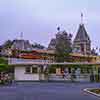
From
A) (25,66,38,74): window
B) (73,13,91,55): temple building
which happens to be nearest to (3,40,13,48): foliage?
(73,13,91,55): temple building

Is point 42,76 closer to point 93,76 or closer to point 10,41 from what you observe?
point 93,76

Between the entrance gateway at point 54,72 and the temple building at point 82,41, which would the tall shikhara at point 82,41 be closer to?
the temple building at point 82,41

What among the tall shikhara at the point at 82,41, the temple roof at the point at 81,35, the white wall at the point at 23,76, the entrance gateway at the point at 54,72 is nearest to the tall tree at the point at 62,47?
the entrance gateway at the point at 54,72

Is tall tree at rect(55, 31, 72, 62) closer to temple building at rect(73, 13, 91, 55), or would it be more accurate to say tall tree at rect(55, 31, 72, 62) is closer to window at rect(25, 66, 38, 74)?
window at rect(25, 66, 38, 74)

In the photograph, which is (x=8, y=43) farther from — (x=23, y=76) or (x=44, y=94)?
(x=44, y=94)

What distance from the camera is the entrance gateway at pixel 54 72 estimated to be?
5359 cm

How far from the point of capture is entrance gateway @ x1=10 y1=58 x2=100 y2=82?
53594 millimetres

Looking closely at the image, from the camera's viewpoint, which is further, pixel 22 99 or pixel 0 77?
pixel 0 77

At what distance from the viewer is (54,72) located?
56.6 metres

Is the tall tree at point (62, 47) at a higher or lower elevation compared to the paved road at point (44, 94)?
higher

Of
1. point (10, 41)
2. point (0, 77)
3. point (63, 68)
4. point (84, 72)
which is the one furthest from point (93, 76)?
point (10, 41)

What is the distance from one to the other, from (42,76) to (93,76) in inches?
290

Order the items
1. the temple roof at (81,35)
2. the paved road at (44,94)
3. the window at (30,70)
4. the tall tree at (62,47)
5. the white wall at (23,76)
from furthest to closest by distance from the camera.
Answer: the temple roof at (81,35), the tall tree at (62,47), the window at (30,70), the white wall at (23,76), the paved road at (44,94)

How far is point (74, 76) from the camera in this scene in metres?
55.6
